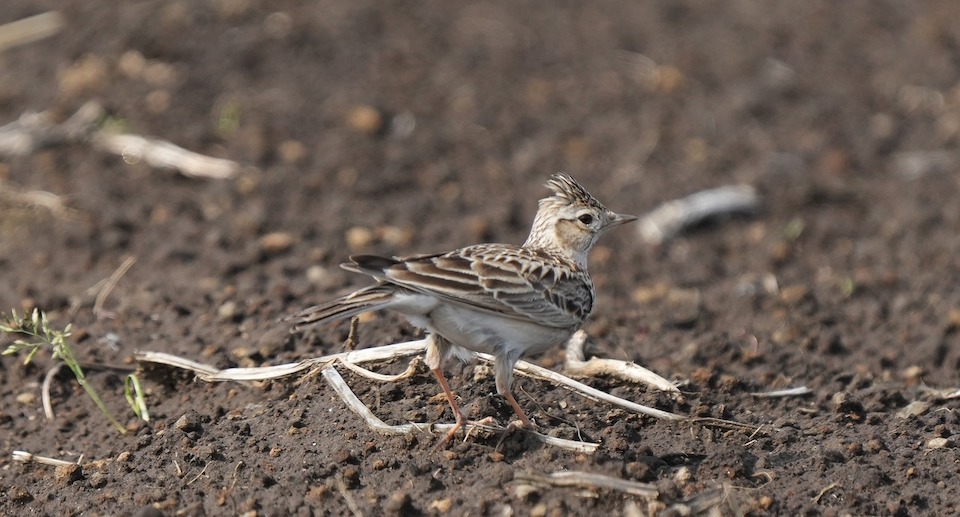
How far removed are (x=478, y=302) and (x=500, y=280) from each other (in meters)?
0.26

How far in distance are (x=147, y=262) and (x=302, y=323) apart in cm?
426

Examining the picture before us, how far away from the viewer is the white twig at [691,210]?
10.6 meters

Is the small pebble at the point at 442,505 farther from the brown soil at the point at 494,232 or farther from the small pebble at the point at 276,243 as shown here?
the small pebble at the point at 276,243

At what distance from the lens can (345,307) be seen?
5.40 meters

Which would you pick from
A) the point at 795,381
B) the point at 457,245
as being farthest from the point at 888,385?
the point at 457,245

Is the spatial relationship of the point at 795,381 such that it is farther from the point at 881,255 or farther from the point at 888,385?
the point at 881,255

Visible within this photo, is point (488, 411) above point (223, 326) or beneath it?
above

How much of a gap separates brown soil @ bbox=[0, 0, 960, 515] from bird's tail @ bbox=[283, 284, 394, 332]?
808 millimetres

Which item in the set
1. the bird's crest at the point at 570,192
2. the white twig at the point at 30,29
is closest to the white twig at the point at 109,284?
the bird's crest at the point at 570,192

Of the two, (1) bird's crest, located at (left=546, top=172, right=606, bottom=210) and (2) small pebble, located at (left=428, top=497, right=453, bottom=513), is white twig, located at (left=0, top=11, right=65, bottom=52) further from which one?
(2) small pebble, located at (left=428, top=497, right=453, bottom=513)

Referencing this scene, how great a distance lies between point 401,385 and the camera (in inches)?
256

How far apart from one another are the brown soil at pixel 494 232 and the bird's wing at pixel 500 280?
0.55m

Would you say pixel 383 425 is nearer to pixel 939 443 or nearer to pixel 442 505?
pixel 442 505

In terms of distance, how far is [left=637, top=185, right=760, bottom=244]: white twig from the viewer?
10.6m
